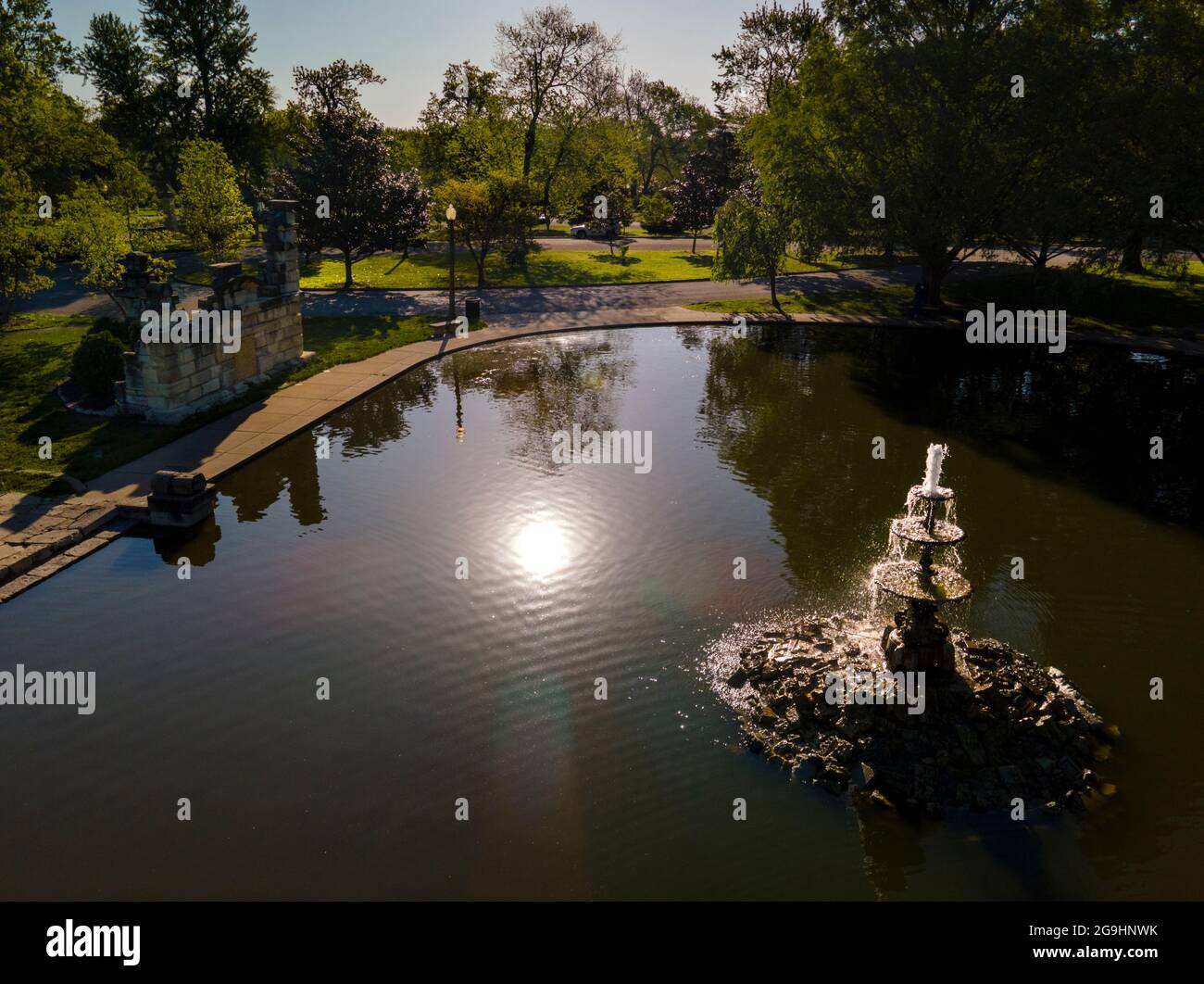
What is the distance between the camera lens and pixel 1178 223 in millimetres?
26781

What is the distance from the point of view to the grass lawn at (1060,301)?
34719 millimetres

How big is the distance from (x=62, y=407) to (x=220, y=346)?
403 centimetres

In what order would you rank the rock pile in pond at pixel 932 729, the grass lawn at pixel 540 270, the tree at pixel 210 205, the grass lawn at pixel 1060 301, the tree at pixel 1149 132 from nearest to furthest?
the rock pile in pond at pixel 932 729
the tree at pixel 1149 132
the tree at pixel 210 205
the grass lawn at pixel 1060 301
the grass lawn at pixel 540 270

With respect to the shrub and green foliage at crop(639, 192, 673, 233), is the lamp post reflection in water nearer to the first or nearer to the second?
the shrub

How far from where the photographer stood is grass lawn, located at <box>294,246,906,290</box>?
4328cm

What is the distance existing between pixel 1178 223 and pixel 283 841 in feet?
100

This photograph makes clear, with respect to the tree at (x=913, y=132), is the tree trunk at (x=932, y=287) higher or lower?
lower

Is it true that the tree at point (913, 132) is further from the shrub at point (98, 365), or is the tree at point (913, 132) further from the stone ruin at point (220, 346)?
the shrub at point (98, 365)

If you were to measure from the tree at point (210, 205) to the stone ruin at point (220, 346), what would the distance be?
7792 mm

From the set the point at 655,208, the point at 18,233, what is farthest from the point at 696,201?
the point at 18,233

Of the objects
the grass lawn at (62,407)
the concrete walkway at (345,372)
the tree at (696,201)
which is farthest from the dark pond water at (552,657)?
the tree at (696,201)

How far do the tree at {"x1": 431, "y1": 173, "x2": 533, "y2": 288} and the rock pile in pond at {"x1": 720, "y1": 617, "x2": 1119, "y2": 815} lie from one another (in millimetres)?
32967
